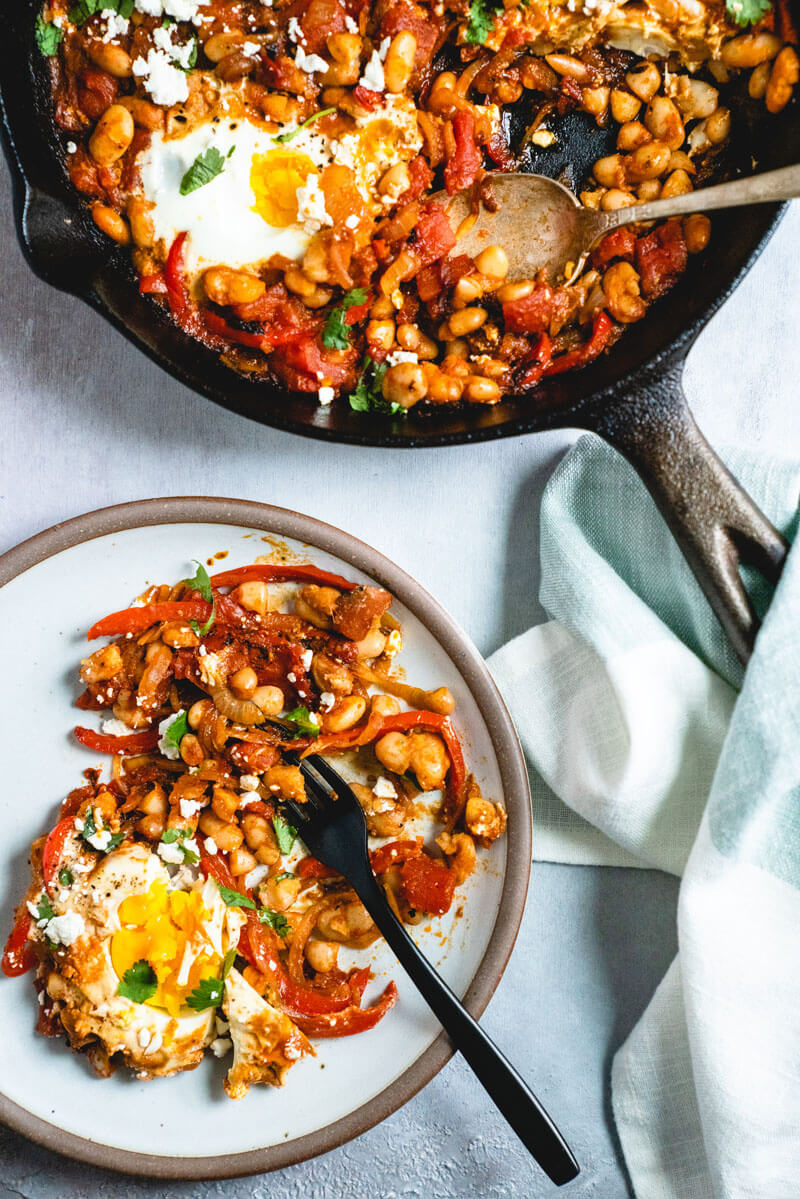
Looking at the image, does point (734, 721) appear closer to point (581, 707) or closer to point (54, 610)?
point (581, 707)

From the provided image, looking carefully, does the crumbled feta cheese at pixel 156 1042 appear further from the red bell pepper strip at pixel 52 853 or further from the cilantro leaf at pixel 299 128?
the cilantro leaf at pixel 299 128

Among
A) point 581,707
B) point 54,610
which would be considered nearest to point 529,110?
point 581,707

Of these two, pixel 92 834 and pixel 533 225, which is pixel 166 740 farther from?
pixel 533 225

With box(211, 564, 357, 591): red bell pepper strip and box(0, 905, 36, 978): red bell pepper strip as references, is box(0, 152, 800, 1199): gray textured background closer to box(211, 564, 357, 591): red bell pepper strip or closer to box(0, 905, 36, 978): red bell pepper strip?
box(211, 564, 357, 591): red bell pepper strip

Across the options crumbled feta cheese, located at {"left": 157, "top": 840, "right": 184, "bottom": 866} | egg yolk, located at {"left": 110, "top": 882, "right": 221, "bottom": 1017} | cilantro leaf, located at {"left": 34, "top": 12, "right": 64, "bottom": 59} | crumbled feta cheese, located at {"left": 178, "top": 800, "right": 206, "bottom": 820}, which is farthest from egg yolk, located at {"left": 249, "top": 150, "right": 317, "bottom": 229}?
egg yolk, located at {"left": 110, "top": 882, "right": 221, "bottom": 1017}

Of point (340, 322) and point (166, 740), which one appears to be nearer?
point (340, 322)

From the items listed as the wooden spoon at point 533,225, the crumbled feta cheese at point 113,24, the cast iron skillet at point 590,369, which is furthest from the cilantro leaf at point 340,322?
the crumbled feta cheese at point 113,24

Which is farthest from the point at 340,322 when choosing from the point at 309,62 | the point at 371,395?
the point at 309,62
